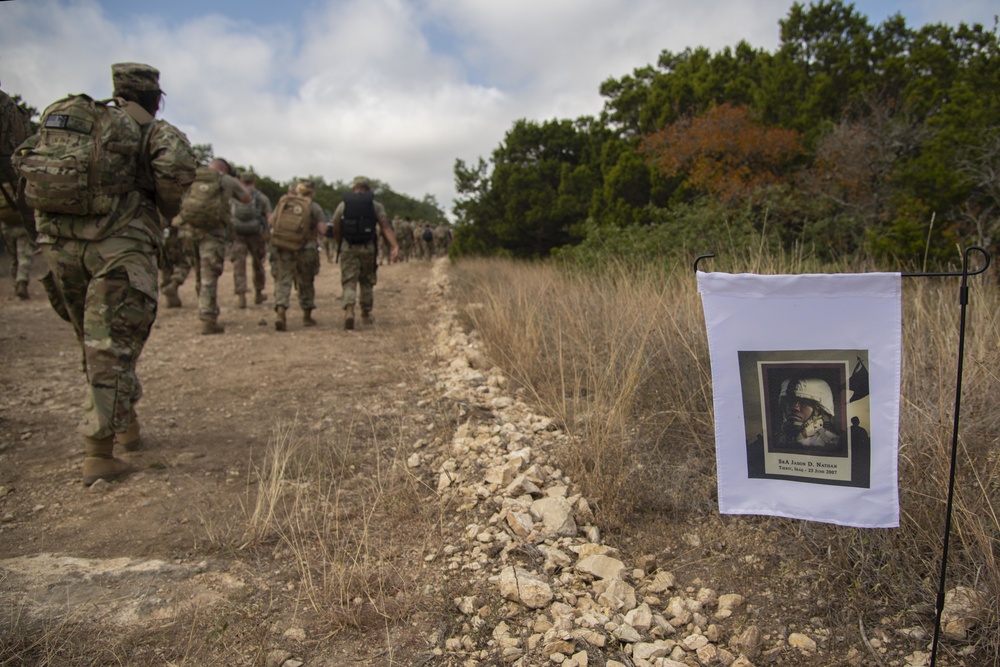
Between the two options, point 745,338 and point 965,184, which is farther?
point 965,184

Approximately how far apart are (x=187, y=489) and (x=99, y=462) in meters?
0.48

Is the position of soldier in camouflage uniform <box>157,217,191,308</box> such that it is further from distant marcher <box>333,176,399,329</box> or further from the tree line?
the tree line

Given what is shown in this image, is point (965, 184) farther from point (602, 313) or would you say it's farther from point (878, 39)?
point (878, 39)

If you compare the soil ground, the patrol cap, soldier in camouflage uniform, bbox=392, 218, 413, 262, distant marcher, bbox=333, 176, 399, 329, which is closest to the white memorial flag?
the soil ground

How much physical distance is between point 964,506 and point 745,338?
3.24ft

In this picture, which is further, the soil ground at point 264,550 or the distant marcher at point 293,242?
the distant marcher at point 293,242

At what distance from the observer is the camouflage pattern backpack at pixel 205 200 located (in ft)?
24.0

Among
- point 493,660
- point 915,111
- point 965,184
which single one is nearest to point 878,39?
point 915,111

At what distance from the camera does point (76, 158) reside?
3.34 metres

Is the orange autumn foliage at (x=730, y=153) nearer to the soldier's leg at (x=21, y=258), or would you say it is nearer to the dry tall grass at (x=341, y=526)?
the dry tall grass at (x=341, y=526)

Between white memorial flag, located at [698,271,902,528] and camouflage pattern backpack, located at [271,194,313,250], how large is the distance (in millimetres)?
6648

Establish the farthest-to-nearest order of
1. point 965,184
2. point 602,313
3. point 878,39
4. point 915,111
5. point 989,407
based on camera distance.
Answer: point 878,39, point 915,111, point 965,184, point 602,313, point 989,407

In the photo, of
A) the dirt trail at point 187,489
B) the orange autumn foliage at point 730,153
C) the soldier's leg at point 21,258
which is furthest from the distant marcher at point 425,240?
the dirt trail at point 187,489

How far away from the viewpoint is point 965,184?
796 cm
